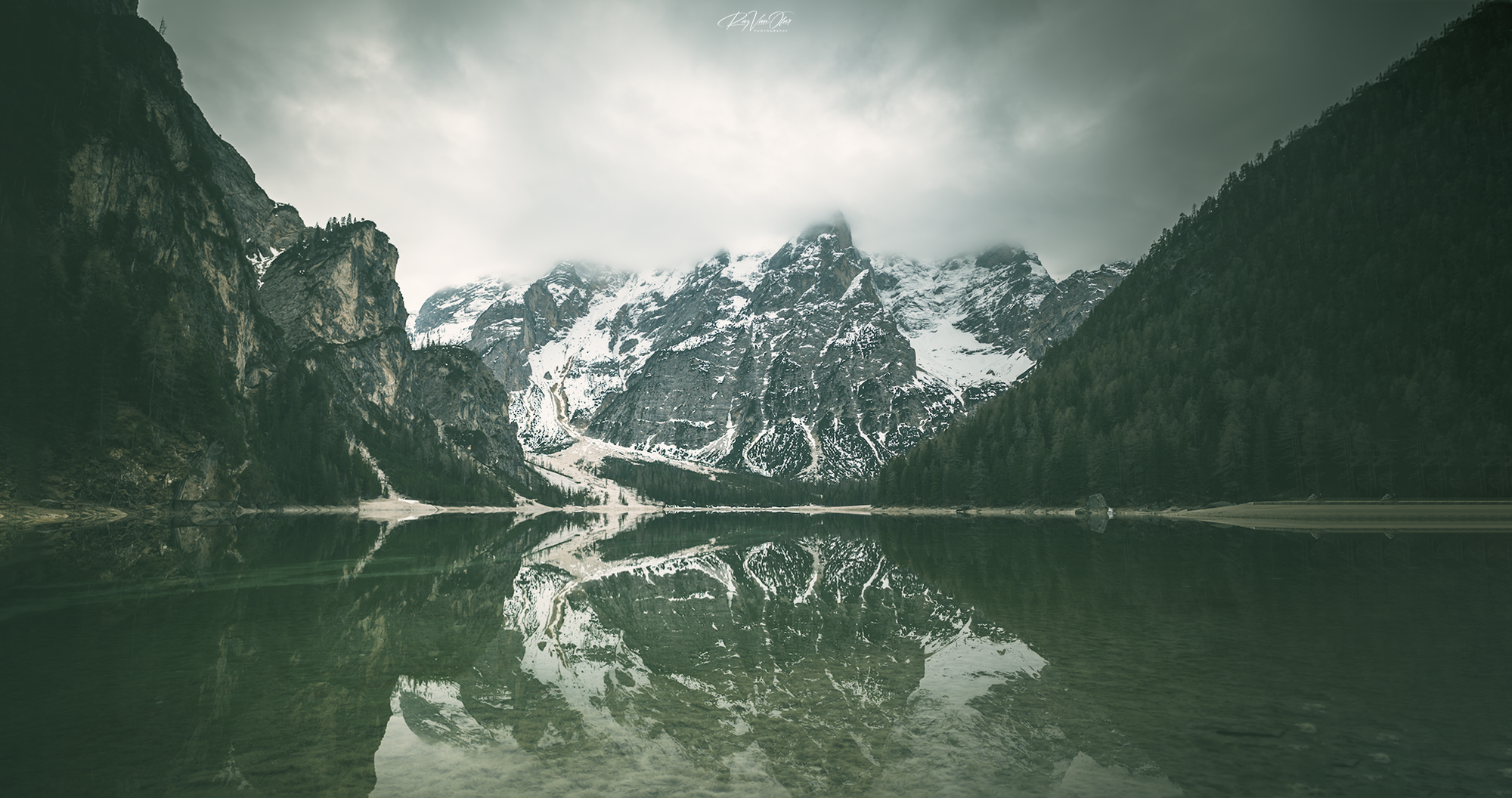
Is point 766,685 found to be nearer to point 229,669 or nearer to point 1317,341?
point 229,669

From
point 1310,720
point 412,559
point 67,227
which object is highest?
point 67,227

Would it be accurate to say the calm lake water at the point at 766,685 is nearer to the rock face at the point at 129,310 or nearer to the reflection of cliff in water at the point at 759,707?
the reflection of cliff in water at the point at 759,707

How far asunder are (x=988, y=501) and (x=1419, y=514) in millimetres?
58683

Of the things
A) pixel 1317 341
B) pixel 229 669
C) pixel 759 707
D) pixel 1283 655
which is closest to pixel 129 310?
pixel 229 669

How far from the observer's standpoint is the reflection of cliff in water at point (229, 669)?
29.4ft

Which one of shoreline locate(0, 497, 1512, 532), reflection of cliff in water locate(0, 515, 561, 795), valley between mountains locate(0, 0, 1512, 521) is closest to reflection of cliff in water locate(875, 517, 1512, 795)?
reflection of cliff in water locate(0, 515, 561, 795)

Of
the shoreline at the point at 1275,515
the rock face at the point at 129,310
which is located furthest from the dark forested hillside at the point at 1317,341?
the rock face at the point at 129,310

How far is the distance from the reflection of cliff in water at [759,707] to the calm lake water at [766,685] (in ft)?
0.24

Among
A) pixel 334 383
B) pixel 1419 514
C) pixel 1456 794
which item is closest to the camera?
pixel 1456 794

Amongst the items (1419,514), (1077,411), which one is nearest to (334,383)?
(1077,411)

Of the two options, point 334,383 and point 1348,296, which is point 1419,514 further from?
point 334,383

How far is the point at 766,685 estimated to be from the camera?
14.0m

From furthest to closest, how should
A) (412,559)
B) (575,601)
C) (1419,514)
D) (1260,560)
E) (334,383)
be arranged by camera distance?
(334,383), (1419,514), (412,559), (1260,560), (575,601)

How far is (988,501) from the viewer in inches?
4801
